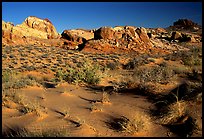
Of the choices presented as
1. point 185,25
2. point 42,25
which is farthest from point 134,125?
point 185,25

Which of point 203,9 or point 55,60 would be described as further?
point 55,60

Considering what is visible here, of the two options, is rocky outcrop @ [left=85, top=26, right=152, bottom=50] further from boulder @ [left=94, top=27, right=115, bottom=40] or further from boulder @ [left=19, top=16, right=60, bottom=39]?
boulder @ [left=19, top=16, right=60, bottom=39]

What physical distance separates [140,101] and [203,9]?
2472mm

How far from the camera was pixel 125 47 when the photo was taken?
29.3 m

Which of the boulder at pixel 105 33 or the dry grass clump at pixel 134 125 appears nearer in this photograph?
the dry grass clump at pixel 134 125

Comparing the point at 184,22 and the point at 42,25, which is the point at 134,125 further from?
the point at 184,22

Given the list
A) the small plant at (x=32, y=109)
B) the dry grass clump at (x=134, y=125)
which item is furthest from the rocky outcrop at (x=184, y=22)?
the dry grass clump at (x=134, y=125)

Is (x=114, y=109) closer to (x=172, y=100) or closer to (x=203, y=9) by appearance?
(x=172, y=100)

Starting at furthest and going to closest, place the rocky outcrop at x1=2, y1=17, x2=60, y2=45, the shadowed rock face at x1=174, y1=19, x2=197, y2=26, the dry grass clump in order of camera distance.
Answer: the shadowed rock face at x1=174, y1=19, x2=197, y2=26 < the rocky outcrop at x1=2, y1=17, x2=60, y2=45 < the dry grass clump

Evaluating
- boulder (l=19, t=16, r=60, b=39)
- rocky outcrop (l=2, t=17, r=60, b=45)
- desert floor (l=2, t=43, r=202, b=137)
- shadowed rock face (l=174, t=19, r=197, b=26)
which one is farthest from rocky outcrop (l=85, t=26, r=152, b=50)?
shadowed rock face (l=174, t=19, r=197, b=26)

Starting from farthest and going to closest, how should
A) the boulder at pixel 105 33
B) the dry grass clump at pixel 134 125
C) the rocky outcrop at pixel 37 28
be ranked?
the rocky outcrop at pixel 37 28
the boulder at pixel 105 33
the dry grass clump at pixel 134 125

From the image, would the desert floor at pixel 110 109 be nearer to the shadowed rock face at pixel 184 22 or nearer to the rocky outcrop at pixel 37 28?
the rocky outcrop at pixel 37 28

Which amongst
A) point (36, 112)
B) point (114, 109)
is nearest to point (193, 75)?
point (114, 109)

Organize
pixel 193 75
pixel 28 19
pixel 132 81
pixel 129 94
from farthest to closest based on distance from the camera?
pixel 28 19, pixel 193 75, pixel 132 81, pixel 129 94
